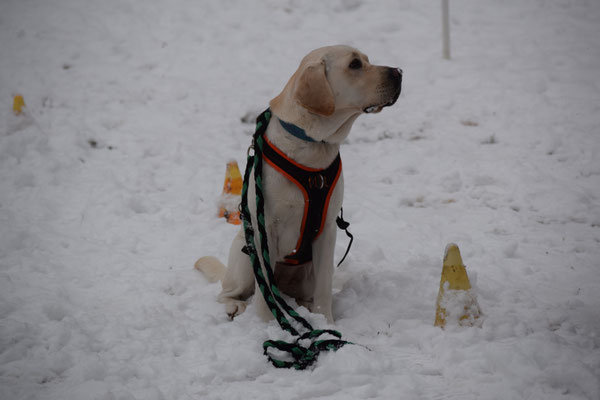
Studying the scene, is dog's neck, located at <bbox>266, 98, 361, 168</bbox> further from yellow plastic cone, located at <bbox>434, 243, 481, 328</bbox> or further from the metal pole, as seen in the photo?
the metal pole

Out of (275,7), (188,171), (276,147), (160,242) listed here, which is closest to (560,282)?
(276,147)

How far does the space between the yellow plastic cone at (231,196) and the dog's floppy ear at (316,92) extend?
76.8 inches

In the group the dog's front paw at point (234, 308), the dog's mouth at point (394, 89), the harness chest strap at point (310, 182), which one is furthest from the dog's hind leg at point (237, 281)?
the dog's mouth at point (394, 89)

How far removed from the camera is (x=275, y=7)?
8672 millimetres

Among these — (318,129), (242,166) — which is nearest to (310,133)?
(318,129)

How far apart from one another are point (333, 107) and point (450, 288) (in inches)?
46.0

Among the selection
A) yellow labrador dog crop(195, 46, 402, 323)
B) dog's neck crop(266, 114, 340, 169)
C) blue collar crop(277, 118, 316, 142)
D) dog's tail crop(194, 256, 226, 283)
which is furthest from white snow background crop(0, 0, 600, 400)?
blue collar crop(277, 118, 316, 142)

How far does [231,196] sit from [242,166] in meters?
0.94

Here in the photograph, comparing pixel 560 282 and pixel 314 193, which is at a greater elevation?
pixel 314 193

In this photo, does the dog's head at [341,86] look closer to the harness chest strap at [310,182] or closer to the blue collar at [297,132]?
the blue collar at [297,132]

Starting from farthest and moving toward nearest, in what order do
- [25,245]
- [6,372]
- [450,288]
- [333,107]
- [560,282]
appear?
1. [25,245]
2. [560,282]
3. [450,288]
4. [333,107]
5. [6,372]

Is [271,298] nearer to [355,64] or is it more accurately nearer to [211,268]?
[211,268]

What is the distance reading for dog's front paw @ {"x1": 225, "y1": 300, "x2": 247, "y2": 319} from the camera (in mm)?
2764

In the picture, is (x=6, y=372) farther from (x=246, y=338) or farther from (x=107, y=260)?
(x=107, y=260)
